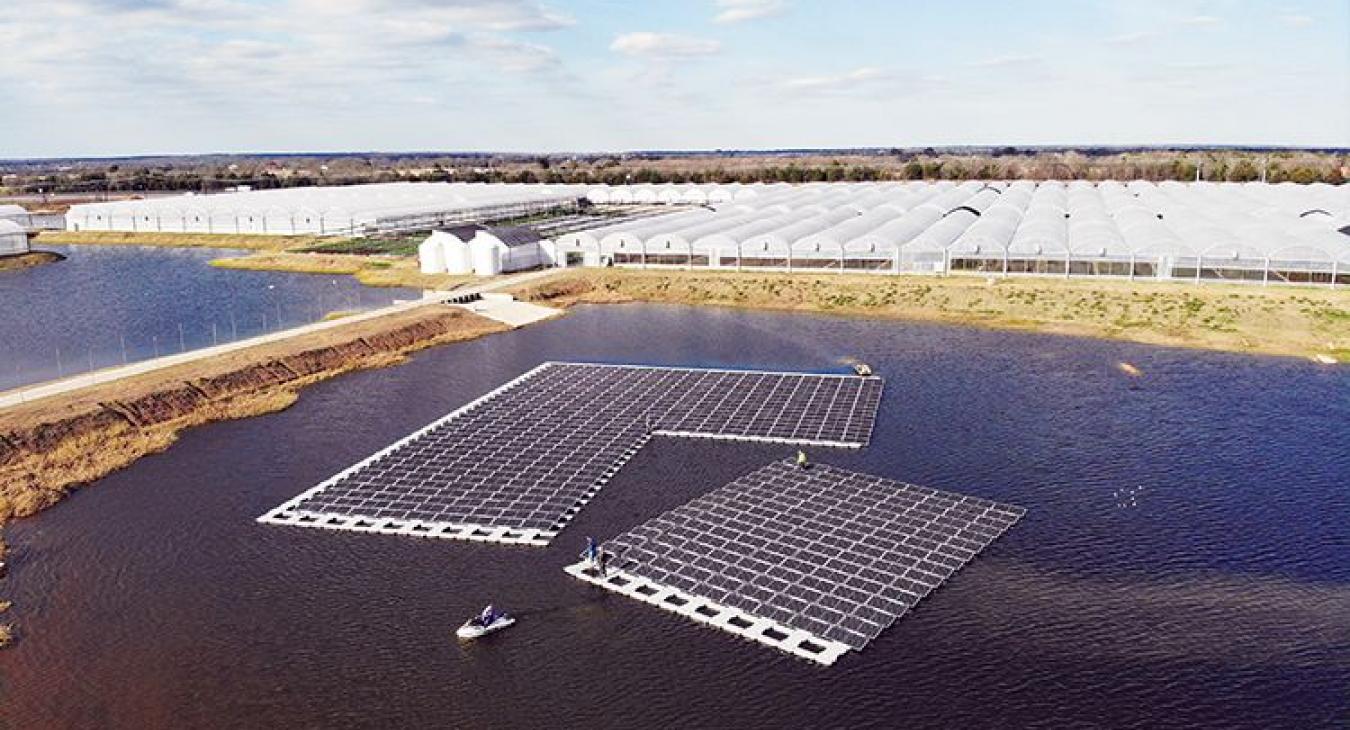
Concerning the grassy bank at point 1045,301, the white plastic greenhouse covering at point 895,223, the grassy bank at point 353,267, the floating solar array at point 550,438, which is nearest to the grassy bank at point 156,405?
the floating solar array at point 550,438

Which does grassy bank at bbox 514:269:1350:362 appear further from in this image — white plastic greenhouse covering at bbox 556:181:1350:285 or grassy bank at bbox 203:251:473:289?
grassy bank at bbox 203:251:473:289

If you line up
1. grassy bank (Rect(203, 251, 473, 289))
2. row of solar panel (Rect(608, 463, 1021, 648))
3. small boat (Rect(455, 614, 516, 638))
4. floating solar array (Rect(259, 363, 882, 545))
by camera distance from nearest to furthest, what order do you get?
1. small boat (Rect(455, 614, 516, 638))
2. row of solar panel (Rect(608, 463, 1021, 648))
3. floating solar array (Rect(259, 363, 882, 545))
4. grassy bank (Rect(203, 251, 473, 289))

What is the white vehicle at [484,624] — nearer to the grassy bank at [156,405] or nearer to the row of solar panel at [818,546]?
the row of solar panel at [818,546]

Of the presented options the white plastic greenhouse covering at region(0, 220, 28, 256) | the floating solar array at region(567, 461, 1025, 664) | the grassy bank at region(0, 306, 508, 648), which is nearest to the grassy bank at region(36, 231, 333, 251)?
the white plastic greenhouse covering at region(0, 220, 28, 256)

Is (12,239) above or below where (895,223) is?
below

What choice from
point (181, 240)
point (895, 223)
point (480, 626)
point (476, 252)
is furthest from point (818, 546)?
point (181, 240)

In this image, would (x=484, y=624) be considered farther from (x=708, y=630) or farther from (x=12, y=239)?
(x=12, y=239)
